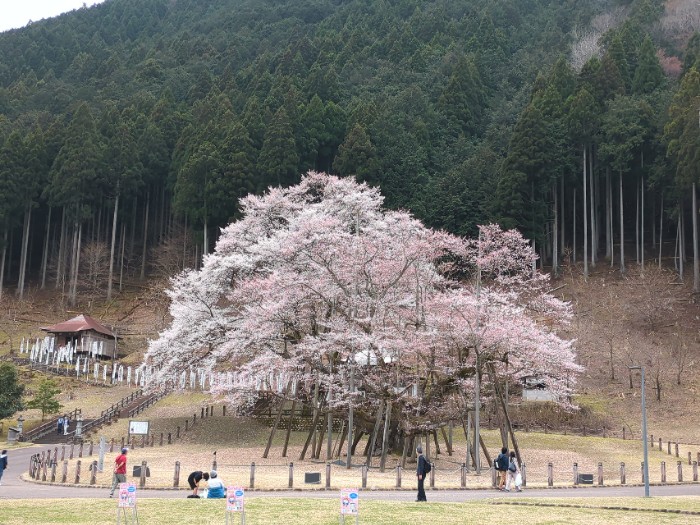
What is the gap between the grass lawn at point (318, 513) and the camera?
11992mm

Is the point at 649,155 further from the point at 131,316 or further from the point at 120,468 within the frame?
the point at 120,468

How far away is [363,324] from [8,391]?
17240 millimetres

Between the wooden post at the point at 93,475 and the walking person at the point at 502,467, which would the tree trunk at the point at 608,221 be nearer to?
the walking person at the point at 502,467

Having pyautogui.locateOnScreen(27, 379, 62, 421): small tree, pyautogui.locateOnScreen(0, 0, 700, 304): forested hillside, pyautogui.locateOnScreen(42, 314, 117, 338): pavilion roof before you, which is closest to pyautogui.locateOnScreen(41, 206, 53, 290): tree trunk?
pyautogui.locateOnScreen(0, 0, 700, 304): forested hillside

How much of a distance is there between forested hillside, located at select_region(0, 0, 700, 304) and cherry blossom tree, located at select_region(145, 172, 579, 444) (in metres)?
17.9

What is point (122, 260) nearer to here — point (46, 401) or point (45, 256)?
point (45, 256)

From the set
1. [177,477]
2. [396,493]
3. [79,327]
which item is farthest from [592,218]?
[177,477]

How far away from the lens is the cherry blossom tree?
2433 cm

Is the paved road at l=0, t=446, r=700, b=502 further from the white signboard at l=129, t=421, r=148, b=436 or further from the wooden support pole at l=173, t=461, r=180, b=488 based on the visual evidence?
the white signboard at l=129, t=421, r=148, b=436

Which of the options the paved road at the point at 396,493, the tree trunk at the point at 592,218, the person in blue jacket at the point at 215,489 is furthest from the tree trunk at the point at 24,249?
the person in blue jacket at the point at 215,489

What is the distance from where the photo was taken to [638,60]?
185ft

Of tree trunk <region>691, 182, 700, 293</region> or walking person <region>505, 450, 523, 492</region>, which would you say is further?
tree trunk <region>691, 182, 700, 293</region>

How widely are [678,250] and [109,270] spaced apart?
4094 cm

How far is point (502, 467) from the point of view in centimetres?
1806
